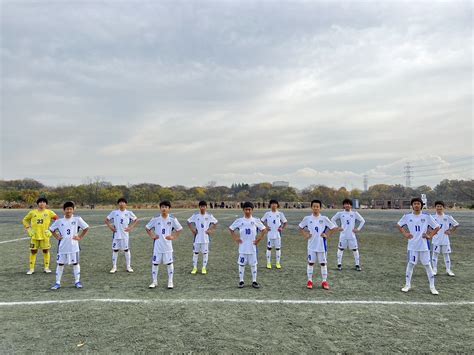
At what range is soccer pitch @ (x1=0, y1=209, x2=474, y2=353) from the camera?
4895 millimetres

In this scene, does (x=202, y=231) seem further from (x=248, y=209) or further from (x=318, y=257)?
(x=318, y=257)

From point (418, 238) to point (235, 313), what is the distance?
4.90 m

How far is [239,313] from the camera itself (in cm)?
616

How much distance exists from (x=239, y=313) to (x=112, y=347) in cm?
238

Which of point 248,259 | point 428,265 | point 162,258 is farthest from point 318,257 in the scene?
point 162,258

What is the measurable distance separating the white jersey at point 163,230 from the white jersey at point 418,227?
591 centimetres

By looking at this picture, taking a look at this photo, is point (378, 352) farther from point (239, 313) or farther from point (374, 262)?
point (374, 262)

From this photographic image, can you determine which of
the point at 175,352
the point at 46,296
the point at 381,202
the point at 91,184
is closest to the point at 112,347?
the point at 175,352

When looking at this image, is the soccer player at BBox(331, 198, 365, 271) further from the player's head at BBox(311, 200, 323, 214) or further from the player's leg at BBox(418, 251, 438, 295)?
the player's leg at BBox(418, 251, 438, 295)

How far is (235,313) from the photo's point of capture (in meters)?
A: 6.16

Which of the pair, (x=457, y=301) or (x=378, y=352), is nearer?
(x=378, y=352)

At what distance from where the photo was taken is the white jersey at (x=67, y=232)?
26.2ft

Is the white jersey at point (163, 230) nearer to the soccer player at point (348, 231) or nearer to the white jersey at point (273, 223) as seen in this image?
the white jersey at point (273, 223)

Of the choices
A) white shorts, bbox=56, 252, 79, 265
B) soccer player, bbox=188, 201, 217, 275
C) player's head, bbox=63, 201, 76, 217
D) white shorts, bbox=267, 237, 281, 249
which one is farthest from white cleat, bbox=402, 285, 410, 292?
player's head, bbox=63, 201, 76, 217
